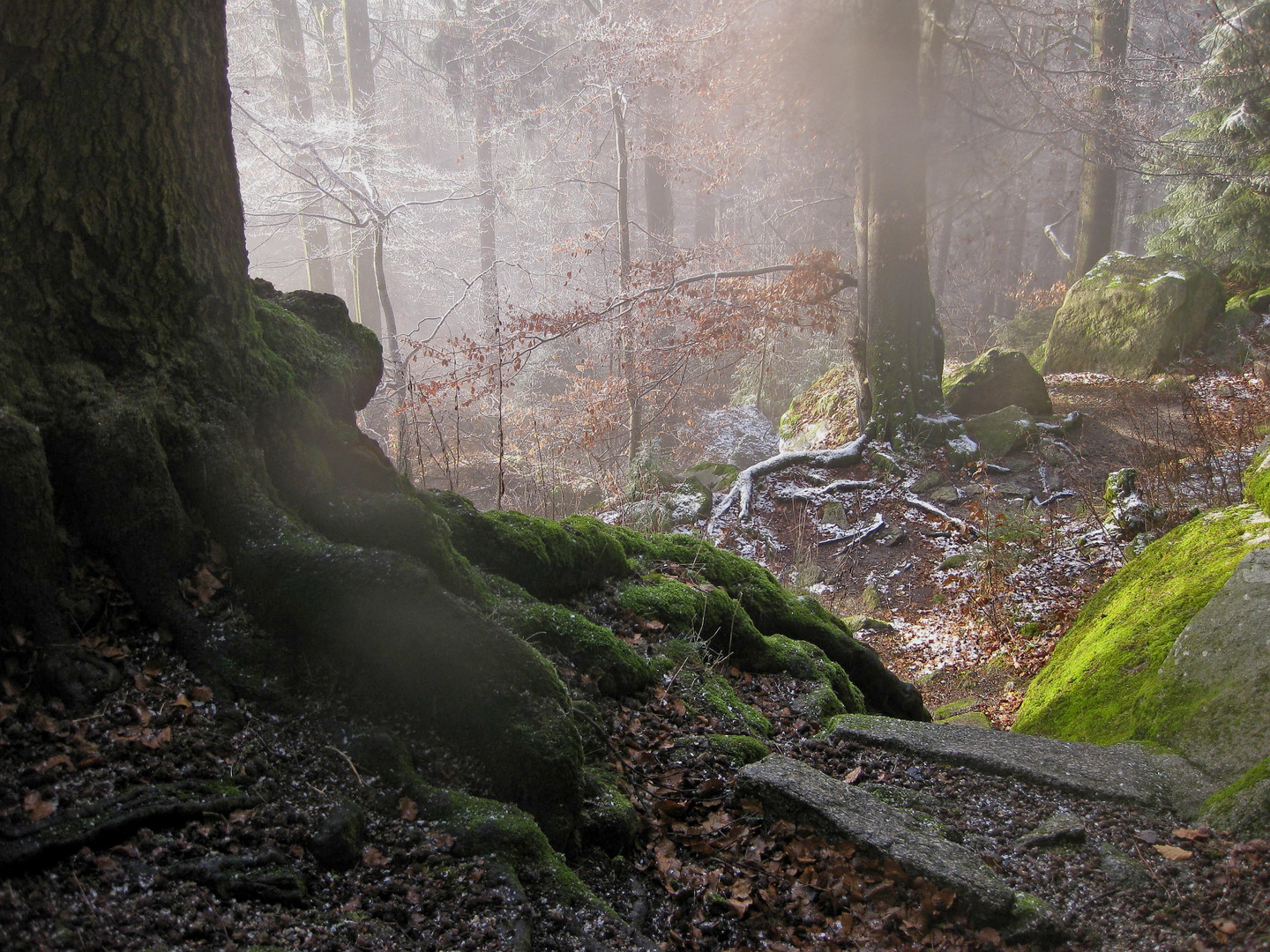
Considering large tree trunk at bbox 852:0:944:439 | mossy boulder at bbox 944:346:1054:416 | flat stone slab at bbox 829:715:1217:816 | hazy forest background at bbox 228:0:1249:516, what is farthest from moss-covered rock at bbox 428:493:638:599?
mossy boulder at bbox 944:346:1054:416

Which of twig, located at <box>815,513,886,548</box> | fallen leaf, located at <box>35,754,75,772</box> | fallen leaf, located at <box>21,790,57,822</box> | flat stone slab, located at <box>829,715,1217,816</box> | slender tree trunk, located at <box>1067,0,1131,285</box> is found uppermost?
slender tree trunk, located at <box>1067,0,1131,285</box>

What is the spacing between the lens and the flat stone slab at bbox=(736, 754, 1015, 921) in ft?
8.95

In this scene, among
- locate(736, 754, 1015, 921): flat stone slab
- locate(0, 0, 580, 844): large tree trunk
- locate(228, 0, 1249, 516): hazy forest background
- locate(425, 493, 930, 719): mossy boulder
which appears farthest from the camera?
locate(228, 0, 1249, 516): hazy forest background

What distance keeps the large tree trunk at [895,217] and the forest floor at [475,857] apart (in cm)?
738

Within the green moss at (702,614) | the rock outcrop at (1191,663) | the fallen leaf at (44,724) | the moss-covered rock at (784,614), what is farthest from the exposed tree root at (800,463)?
the fallen leaf at (44,724)

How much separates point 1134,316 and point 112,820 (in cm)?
1485

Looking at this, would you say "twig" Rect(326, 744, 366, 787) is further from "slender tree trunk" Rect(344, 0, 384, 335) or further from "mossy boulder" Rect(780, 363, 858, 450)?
"slender tree trunk" Rect(344, 0, 384, 335)

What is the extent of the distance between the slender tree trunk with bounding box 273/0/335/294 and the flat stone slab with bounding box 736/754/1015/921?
64.4 ft

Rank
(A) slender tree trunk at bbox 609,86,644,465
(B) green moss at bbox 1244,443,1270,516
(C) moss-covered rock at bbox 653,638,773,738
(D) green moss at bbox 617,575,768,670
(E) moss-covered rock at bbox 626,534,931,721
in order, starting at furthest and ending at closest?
(A) slender tree trunk at bbox 609,86,644,465
(E) moss-covered rock at bbox 626,534,931,721
(B) green moss at bbox 1244,443,1270,516
(D) green moss at bbox 617,575,768,670
(C) moss-covered rock at bbox 653,638,773,738

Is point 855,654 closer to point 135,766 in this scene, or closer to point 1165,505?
point 1165,505

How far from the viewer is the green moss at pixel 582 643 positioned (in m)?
3.66

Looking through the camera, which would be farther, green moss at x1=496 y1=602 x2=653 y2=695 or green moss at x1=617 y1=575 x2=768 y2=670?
green moss at x1=617 y1=575 x2=768 y2=670

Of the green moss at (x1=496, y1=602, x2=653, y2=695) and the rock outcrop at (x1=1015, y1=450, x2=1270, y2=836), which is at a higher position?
the green moss at (x1=496, y1=602, x2=653, y2=695)

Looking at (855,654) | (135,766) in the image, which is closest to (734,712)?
(855,654)
